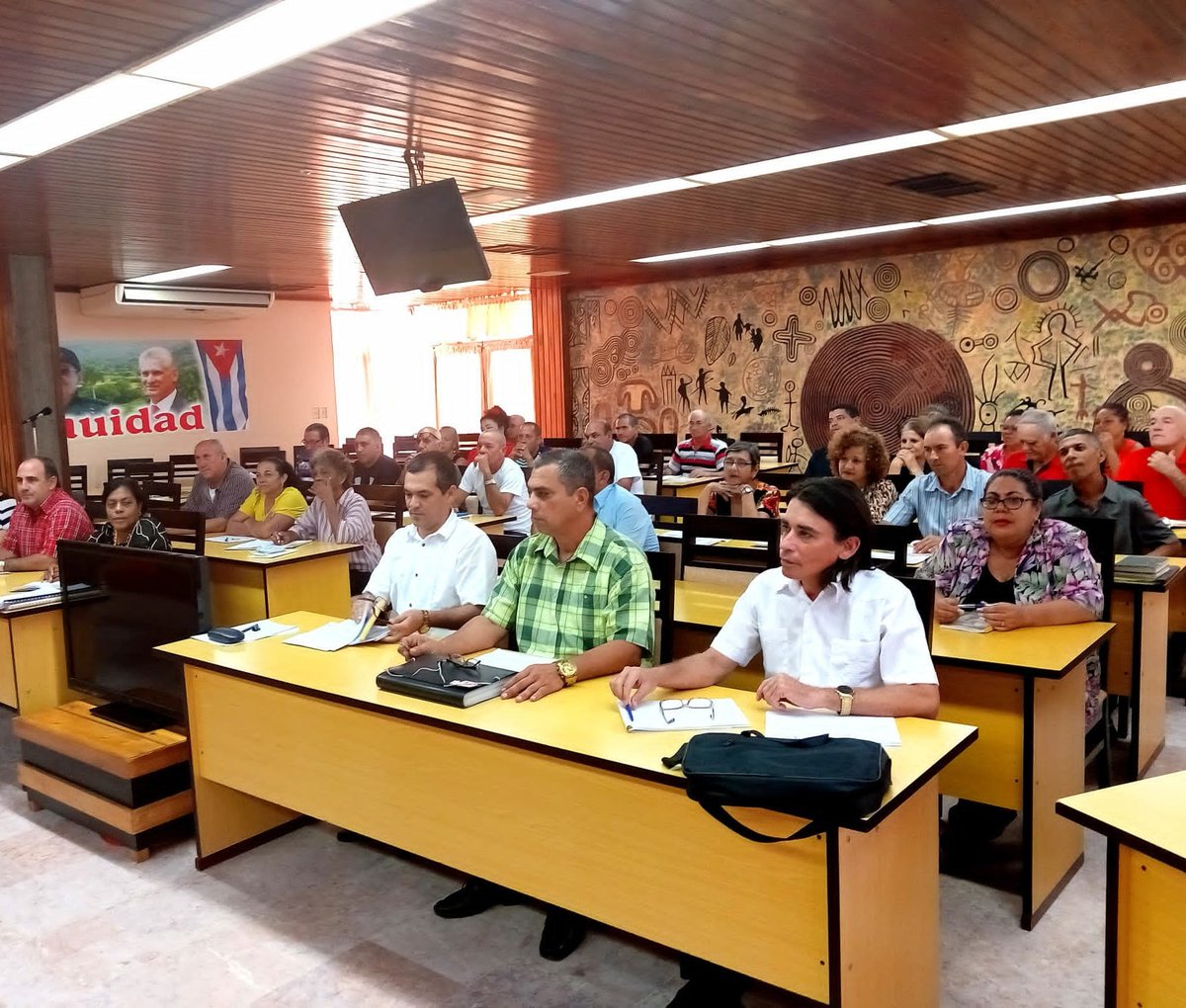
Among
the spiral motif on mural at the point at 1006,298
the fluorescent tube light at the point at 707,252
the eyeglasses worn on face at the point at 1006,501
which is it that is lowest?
the eyeglasses worn on face at the point at 1006,501

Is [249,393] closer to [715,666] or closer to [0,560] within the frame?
[0,560]

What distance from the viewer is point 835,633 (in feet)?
7.88

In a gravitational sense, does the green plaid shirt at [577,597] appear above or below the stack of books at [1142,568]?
above

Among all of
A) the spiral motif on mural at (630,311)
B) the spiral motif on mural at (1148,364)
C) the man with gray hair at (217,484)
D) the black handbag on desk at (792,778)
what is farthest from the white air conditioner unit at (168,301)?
the black handbag on desk at (792,778)

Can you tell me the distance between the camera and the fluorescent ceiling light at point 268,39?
114 inches

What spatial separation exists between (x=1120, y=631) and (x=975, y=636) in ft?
3.36

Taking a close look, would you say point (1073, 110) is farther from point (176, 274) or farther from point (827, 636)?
point (176, 274)

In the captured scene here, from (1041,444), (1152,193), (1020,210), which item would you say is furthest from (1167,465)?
(1020,210)

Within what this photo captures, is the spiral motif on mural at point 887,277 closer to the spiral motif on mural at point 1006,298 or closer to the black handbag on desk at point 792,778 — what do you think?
the spiral motif on mural at point 1006,298

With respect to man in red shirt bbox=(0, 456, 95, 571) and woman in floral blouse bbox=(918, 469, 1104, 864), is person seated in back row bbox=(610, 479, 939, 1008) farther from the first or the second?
man in red shirt bbox=(0, 456, 95, 571)

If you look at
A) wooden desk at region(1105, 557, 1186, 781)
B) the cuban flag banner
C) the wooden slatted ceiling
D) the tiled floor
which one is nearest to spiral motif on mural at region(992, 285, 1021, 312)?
the wooden slatted ceiling

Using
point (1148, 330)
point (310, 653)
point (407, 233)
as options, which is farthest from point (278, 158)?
point (1148, 330)

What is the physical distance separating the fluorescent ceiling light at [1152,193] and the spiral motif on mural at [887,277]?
7.76ft

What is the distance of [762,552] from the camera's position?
12.1ft
